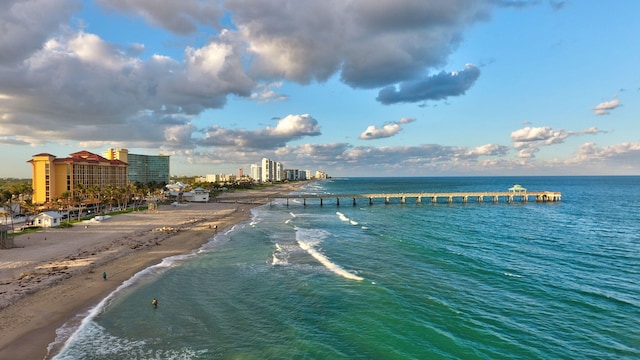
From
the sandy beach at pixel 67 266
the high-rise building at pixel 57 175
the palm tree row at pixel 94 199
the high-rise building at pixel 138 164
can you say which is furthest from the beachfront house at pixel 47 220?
the high-rise building at pixel 138 164

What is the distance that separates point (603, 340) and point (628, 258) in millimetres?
21403

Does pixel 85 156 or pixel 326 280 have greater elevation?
pixel 85 156

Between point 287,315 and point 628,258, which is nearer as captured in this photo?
point 287,315

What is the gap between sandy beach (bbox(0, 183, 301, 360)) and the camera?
1825 centimetres

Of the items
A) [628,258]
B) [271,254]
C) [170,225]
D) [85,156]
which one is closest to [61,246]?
[170,225]

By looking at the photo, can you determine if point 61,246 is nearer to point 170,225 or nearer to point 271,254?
point 170,225

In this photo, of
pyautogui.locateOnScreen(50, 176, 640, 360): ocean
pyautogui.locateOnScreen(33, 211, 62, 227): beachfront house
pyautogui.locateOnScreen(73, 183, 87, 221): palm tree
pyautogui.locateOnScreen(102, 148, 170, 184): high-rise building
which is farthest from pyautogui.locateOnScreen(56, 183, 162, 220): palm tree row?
pyautogui.locateOnScreen(102, 148, 170, 184): high-rise building

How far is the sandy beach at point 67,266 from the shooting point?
59.9ft

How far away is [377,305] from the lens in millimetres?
21516

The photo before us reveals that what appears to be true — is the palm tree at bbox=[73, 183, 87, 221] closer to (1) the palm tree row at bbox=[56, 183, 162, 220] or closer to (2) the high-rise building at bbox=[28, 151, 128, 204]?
(1) the palm tree row at bbox=[56, 183, 162, 220]

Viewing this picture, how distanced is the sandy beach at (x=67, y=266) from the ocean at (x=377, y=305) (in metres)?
1.37

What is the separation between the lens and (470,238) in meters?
43.0

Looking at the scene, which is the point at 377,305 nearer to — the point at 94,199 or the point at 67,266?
the point at 67,266

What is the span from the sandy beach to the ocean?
1366mm
